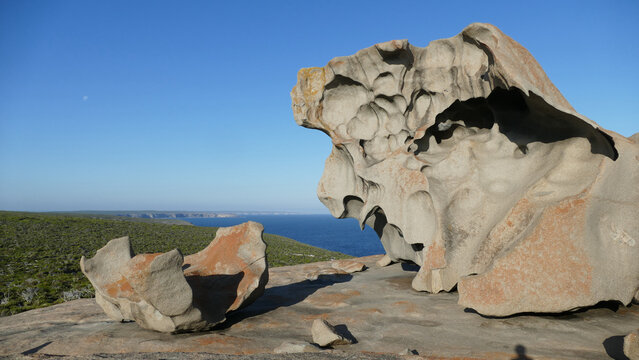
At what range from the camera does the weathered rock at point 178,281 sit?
20.6 ft

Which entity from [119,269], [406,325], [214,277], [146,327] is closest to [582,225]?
[406,325]

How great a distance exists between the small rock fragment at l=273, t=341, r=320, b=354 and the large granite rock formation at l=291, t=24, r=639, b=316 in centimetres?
297

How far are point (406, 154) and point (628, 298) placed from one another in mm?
5384

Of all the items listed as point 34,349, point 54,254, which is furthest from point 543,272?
point 54,254

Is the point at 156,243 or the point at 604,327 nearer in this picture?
the point at 604,327

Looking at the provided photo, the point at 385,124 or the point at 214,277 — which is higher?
the point at 385,124

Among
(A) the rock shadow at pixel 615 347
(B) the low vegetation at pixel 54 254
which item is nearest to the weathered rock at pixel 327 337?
(A) the rock shadow at pixel 615 347

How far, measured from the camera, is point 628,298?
659 cm

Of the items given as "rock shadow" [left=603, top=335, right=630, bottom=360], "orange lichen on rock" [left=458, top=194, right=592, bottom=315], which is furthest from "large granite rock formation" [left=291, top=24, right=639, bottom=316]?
"rock shadow" [left=603, top=335, right=630, bottom=360]

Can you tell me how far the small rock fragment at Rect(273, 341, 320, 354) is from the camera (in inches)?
207

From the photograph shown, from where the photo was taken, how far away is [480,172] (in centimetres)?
888

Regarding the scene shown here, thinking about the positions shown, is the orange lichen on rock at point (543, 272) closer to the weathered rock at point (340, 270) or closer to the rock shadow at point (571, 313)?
the rock shadow at point (571, 313)

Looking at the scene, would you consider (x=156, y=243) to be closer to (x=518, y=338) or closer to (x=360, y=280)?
(x=360, y=280)

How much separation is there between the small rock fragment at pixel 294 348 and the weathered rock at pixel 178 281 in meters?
1.90
